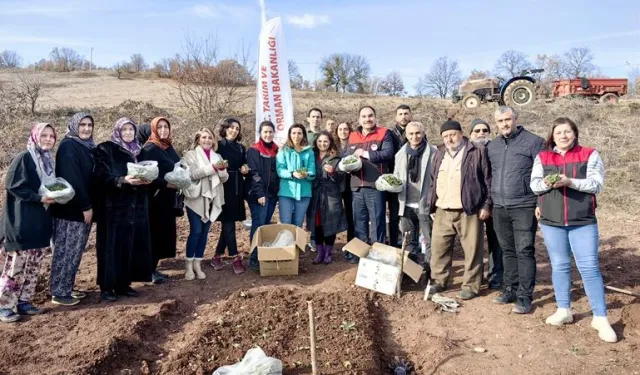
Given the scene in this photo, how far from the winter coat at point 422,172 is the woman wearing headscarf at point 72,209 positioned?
10.4 feet

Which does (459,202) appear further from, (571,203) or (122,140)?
(122,140)

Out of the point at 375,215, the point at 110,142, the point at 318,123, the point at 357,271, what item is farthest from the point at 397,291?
the point at 110,142

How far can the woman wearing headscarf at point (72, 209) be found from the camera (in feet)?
13.6

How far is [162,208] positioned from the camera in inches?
198

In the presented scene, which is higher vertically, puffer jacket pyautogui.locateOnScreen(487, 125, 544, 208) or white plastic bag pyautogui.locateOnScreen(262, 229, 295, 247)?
puffer jacket pyautogui.locateOnScreen(487, 125, 544, 208)

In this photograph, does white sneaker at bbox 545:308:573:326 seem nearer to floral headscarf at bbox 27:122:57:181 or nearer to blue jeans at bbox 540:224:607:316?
blue jeans at bbox 540:224:607:316

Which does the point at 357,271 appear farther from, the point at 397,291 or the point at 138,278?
the point at 138,278

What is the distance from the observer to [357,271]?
195 inches

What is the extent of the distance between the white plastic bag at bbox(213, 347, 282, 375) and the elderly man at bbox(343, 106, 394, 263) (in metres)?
2.65

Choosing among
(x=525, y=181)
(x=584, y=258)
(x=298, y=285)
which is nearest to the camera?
(x=584, y=258)

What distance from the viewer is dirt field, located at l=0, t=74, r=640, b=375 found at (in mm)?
3348

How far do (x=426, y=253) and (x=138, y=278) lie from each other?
10.4 feet

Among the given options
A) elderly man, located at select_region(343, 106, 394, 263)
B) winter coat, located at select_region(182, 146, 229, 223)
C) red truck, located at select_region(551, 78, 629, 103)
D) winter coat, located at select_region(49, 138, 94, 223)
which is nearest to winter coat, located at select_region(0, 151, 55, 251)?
winter coat, located at select_region(49, 138, 94, 223)

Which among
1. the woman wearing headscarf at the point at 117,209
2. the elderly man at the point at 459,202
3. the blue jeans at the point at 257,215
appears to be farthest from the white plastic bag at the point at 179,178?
the elderly man at the point at 459,202
